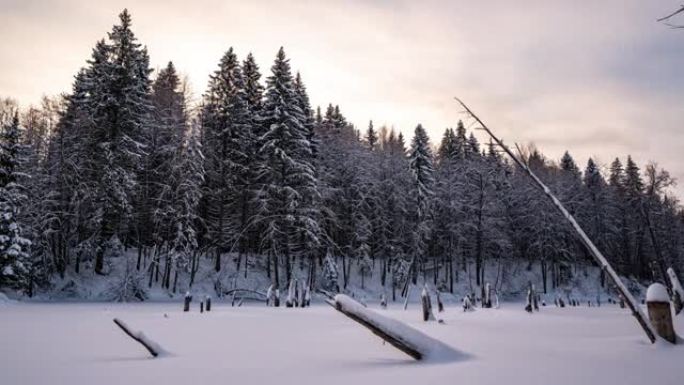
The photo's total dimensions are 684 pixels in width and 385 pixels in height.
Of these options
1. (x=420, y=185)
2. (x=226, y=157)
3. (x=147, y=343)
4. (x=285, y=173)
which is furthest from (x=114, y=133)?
(x=147, y=343)

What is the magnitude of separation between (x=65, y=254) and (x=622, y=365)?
35485 mm

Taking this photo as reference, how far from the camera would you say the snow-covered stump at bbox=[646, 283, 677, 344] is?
6.43 metres

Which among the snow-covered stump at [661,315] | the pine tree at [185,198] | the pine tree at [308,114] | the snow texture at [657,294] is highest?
the pine tree at [308,114]

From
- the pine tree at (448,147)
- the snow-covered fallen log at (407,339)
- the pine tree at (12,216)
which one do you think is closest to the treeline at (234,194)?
the pine tree at (12,216)

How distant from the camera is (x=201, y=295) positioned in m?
34.2

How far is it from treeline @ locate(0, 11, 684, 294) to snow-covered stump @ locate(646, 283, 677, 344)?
15080 mm

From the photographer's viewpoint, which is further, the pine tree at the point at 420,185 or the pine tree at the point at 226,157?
the pine tree at the point at 420,185

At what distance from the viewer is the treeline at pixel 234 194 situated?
3173cm

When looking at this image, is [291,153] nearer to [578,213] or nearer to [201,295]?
[201,295]

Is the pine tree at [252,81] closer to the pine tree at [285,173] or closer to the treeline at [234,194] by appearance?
the treeline at [234,194]

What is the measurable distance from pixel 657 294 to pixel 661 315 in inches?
11.2

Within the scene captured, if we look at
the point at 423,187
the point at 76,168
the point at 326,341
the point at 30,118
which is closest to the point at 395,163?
the point at 423,187

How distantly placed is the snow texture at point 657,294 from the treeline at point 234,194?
14872mm

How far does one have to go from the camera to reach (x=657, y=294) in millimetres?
6605
